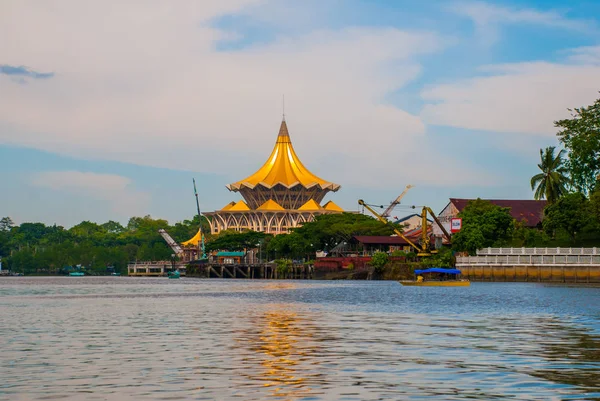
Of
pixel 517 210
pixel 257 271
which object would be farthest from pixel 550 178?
pixel 257 271

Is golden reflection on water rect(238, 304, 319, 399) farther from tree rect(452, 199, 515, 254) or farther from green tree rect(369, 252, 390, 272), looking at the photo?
green tree rect(369, 252, 390, 272)

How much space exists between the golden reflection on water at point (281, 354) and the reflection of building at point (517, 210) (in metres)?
110

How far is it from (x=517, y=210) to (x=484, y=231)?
103 ft

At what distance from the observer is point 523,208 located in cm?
15500

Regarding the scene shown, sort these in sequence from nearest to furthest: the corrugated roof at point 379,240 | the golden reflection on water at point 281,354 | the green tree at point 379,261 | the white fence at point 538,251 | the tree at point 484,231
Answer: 1. the golden reflection on water at point 281,354
2. the white fence at point 538,251
3. the tree at point 484,231
4. the green tree at point 379,261
5. the corrugated roof at point 379,240

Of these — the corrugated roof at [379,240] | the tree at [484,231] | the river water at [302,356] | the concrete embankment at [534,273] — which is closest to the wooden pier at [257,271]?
the corrugated roof at [379,240]

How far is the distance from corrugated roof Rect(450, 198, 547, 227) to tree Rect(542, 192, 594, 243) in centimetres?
2700

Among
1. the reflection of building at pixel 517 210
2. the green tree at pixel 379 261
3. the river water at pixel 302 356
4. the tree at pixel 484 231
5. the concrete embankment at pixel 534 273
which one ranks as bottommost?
the river water at pixel 302 356

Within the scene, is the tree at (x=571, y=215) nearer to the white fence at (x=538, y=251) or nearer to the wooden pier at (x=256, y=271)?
the white fence at (x=538, y=251)

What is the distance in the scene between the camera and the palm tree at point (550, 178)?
14100 centimetres

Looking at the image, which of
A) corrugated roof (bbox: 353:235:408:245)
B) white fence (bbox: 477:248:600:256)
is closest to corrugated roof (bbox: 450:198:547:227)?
corrugated roof (bbox: 353:235:408:245)

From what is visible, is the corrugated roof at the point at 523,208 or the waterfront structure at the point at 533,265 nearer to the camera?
the waterfront structure at the point at 533,265

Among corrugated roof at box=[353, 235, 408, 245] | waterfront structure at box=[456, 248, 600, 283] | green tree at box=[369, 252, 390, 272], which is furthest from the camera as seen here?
corrugated roof at box=[353, 235, 408, 245]

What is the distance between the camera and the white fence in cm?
10762
